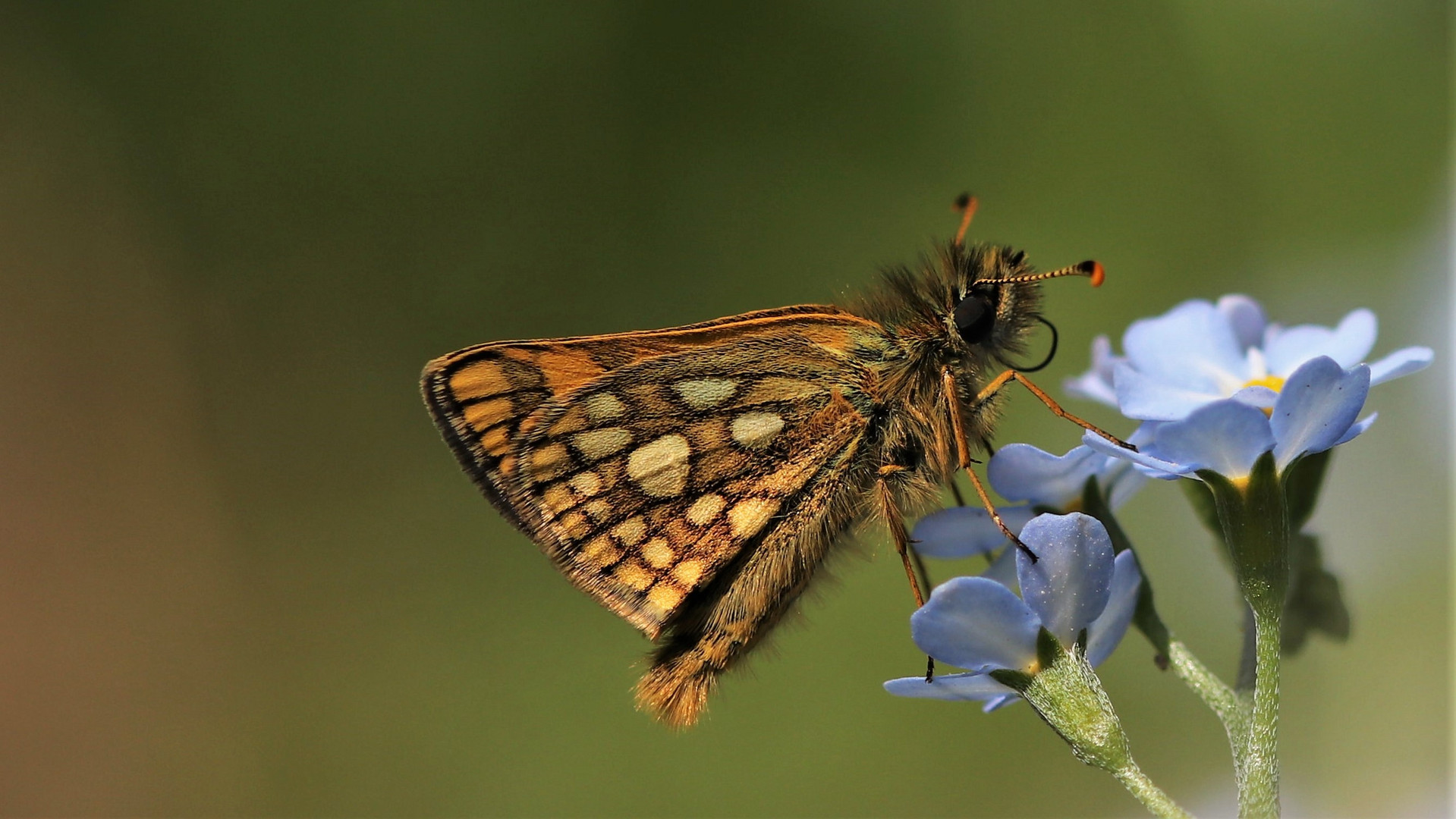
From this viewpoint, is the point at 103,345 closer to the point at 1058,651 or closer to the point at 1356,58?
the point at 1058,651

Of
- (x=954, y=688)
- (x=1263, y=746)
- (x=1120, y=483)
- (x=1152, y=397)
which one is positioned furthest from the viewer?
(x=1120, y=483)

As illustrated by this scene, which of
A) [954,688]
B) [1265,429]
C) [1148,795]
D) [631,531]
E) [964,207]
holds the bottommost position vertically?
[1148,795]

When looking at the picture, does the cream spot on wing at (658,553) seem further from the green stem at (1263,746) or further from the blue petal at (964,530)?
the green stem at (1263,746)

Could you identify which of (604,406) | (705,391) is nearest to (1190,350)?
(705,391)

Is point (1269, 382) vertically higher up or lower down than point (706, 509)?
lower down

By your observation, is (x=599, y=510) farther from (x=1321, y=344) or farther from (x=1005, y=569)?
(x=1321, y=344)

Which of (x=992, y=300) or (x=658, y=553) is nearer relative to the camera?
(x=658, y=553)
